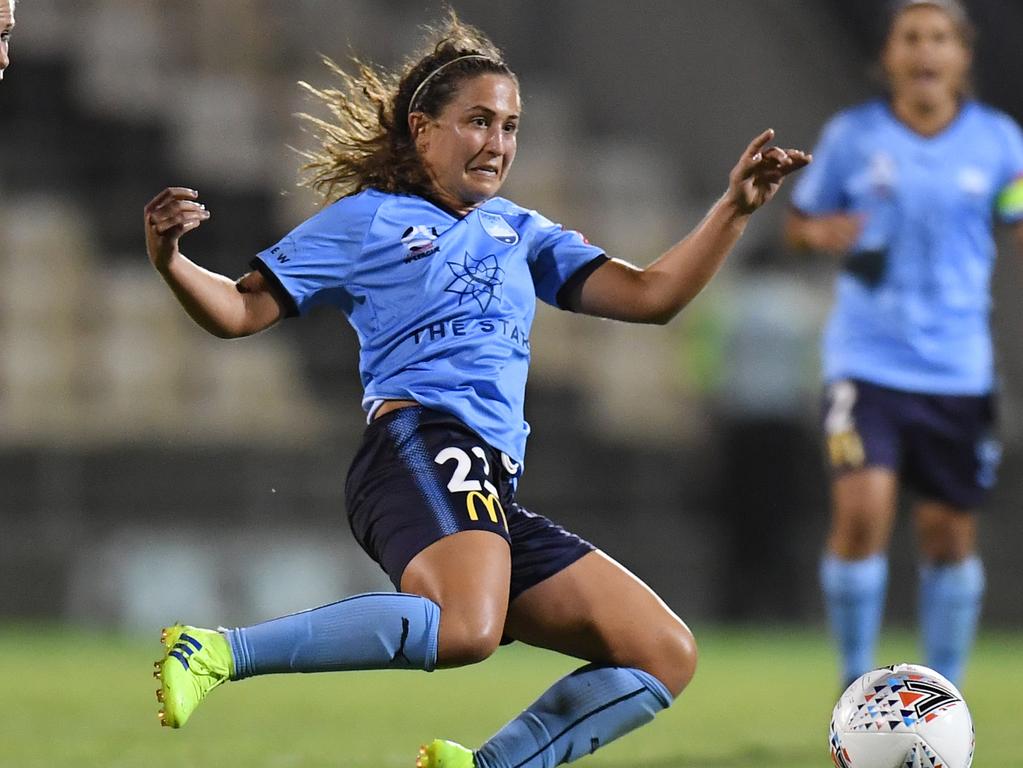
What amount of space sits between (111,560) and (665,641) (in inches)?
275

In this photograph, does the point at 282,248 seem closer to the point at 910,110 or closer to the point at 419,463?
the point at 419,463

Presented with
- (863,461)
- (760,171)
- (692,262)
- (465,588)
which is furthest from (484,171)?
(863,461)

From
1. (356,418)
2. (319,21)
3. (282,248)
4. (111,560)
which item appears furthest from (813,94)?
(282,248)

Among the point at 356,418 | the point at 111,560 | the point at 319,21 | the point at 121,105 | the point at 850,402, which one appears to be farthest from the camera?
the point at 319,21

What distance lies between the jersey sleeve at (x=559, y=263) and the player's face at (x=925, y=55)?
7.43ft

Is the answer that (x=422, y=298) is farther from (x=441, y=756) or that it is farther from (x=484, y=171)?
(x=441, y=756)

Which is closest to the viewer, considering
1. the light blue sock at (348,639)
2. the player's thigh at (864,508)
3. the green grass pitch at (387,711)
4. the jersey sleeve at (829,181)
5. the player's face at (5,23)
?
the light blue sock at (348,639)

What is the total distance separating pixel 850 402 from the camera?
19.7 feet

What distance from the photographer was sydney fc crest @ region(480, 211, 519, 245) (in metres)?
4.12

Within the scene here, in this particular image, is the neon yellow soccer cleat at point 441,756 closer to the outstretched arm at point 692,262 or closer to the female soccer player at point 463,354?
the female soccer player at point 463,354

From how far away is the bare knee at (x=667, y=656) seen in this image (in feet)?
13.0

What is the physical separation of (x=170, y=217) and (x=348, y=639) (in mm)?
903

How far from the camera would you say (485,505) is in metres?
3.83

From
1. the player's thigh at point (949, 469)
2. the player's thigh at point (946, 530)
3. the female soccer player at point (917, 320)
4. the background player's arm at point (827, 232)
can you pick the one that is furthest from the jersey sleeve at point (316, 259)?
the player's thigh at point (946, 530)
